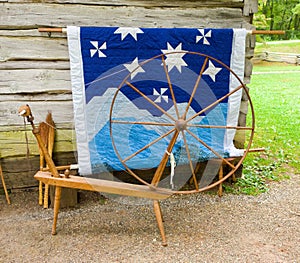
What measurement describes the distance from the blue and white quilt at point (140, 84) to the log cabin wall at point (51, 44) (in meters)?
0.16

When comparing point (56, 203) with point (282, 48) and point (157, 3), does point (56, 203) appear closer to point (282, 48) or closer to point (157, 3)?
point (157, 3)

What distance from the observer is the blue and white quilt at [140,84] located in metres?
2.80

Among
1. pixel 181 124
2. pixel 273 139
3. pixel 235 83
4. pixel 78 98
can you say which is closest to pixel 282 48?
pixel 273 139

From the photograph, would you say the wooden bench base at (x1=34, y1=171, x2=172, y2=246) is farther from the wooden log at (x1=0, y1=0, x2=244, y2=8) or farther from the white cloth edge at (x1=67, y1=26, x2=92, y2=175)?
the wooden log at (x1=0, y1=0, x2=244, y2=8)

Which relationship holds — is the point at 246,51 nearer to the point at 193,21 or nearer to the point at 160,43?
the point at 193,21

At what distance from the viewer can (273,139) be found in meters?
5.02

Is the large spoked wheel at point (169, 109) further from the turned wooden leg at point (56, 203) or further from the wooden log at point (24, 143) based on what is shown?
the turned wooden leg at point (56, 203)

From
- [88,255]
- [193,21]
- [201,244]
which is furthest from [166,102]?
[88,255]

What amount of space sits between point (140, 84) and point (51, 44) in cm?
83

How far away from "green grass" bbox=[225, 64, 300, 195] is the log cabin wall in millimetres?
1365

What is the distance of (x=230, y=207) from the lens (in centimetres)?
309

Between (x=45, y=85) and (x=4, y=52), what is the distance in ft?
1.38

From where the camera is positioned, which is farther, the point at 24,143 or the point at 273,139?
the point at 273,139

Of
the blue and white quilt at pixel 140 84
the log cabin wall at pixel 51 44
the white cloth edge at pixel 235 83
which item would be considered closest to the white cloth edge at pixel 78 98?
the blue and white quilt at pixel 140 84
